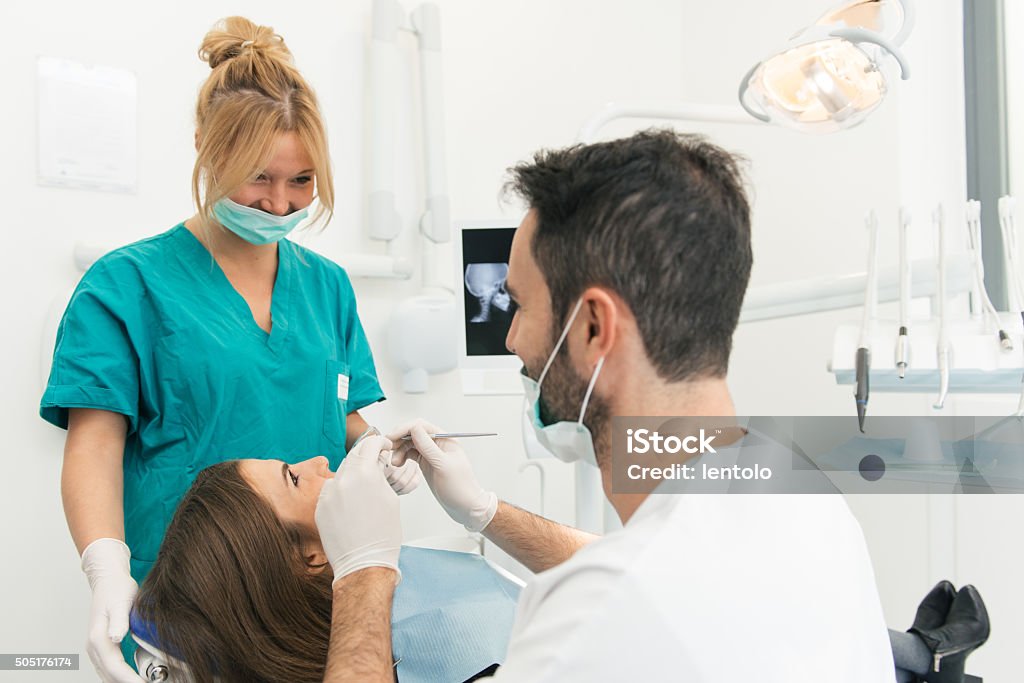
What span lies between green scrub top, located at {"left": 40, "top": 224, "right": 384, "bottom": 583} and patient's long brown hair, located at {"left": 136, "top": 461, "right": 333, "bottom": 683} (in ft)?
0.71

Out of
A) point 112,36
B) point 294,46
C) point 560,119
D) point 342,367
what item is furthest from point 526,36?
point 342,367

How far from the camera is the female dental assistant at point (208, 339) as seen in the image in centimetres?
129

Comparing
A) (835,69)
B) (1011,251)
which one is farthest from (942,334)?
(835,69)

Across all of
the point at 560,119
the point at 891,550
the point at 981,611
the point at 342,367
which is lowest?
the point at 891,550

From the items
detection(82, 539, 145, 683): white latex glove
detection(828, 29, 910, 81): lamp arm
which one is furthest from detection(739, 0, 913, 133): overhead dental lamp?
detection(82, 539, 145, 683): white latex glove

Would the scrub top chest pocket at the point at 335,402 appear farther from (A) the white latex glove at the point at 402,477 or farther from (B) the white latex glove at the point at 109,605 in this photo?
(B) the white latex glove at the point at 109,605

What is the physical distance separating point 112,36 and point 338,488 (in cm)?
141

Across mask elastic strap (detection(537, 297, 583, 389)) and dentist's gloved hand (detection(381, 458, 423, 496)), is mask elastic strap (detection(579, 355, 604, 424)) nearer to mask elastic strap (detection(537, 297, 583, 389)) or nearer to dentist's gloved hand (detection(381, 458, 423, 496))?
mask elastic strap (detection(537, 297, 583, 389))

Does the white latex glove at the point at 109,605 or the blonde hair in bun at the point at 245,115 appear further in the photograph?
the blonde hair in bun at the point at 245,115

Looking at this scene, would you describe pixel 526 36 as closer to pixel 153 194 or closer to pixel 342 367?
pixel 153 194

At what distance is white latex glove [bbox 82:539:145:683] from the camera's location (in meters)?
1.08

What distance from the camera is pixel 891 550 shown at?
214 centimetres

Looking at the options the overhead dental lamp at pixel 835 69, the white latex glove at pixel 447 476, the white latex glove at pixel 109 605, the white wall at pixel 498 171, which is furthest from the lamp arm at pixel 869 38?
the white latex glove at pixel 109 605

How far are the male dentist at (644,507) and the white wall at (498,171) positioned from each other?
112 cm
